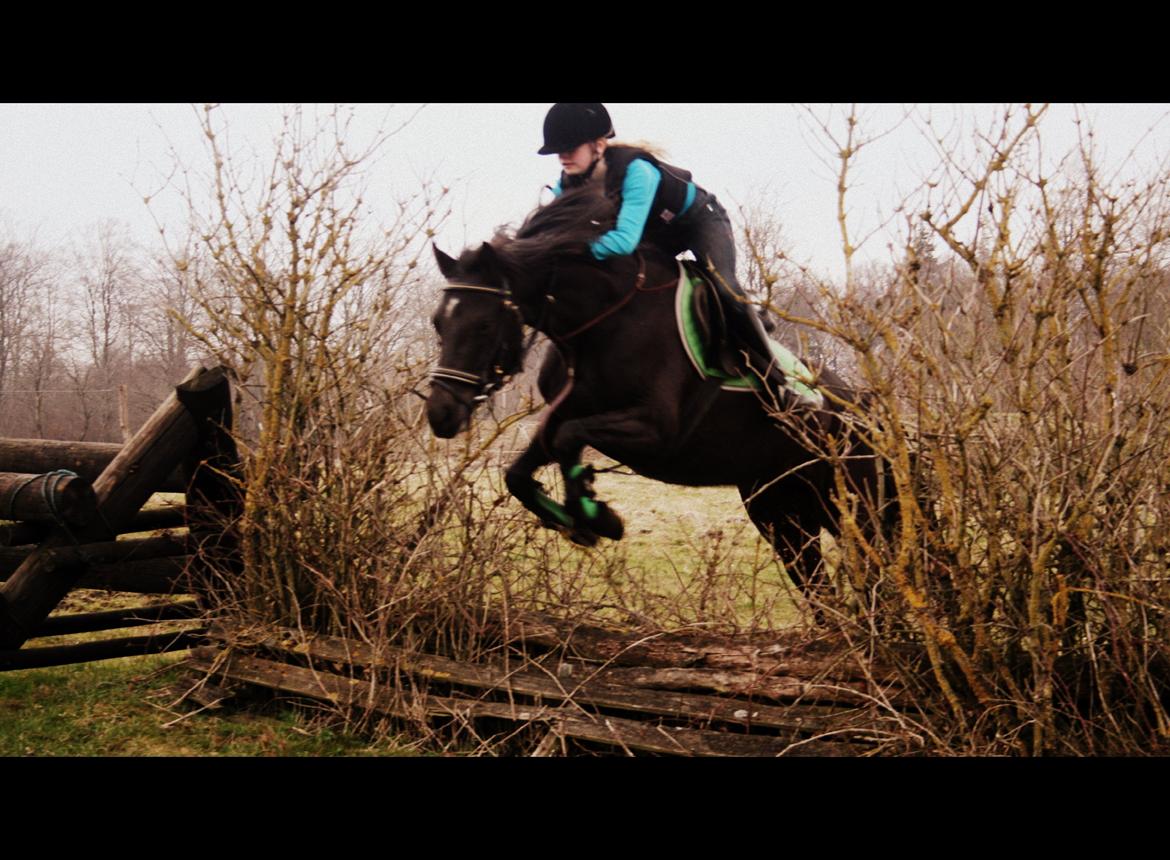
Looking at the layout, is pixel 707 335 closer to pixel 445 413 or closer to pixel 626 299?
pixel 626 299

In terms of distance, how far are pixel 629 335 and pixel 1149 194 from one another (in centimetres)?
231

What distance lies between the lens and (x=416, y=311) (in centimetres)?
474

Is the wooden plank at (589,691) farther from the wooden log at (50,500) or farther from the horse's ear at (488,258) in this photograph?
the horse's ear at (488,258)

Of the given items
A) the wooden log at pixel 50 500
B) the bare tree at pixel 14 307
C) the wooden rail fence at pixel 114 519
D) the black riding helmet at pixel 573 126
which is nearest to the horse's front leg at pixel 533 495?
the wooden rail fence at pixel 114 519

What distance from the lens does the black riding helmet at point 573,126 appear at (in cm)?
448

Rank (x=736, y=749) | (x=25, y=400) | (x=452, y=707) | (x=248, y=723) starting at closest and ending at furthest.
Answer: (x=736, y=749)
(x=452, y=707)
(x=248, y=723)
(x=25, y=400)

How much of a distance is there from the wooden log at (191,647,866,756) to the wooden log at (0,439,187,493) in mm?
1222

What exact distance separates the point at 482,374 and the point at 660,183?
1.47 m

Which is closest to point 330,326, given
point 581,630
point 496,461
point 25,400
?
point 496,461

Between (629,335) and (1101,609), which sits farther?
(629,335)

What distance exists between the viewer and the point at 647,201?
4.51m

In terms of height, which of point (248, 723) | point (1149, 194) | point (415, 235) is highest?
point (415, 235)

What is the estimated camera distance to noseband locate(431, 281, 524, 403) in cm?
408

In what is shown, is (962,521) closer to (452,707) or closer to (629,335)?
(629,335)
